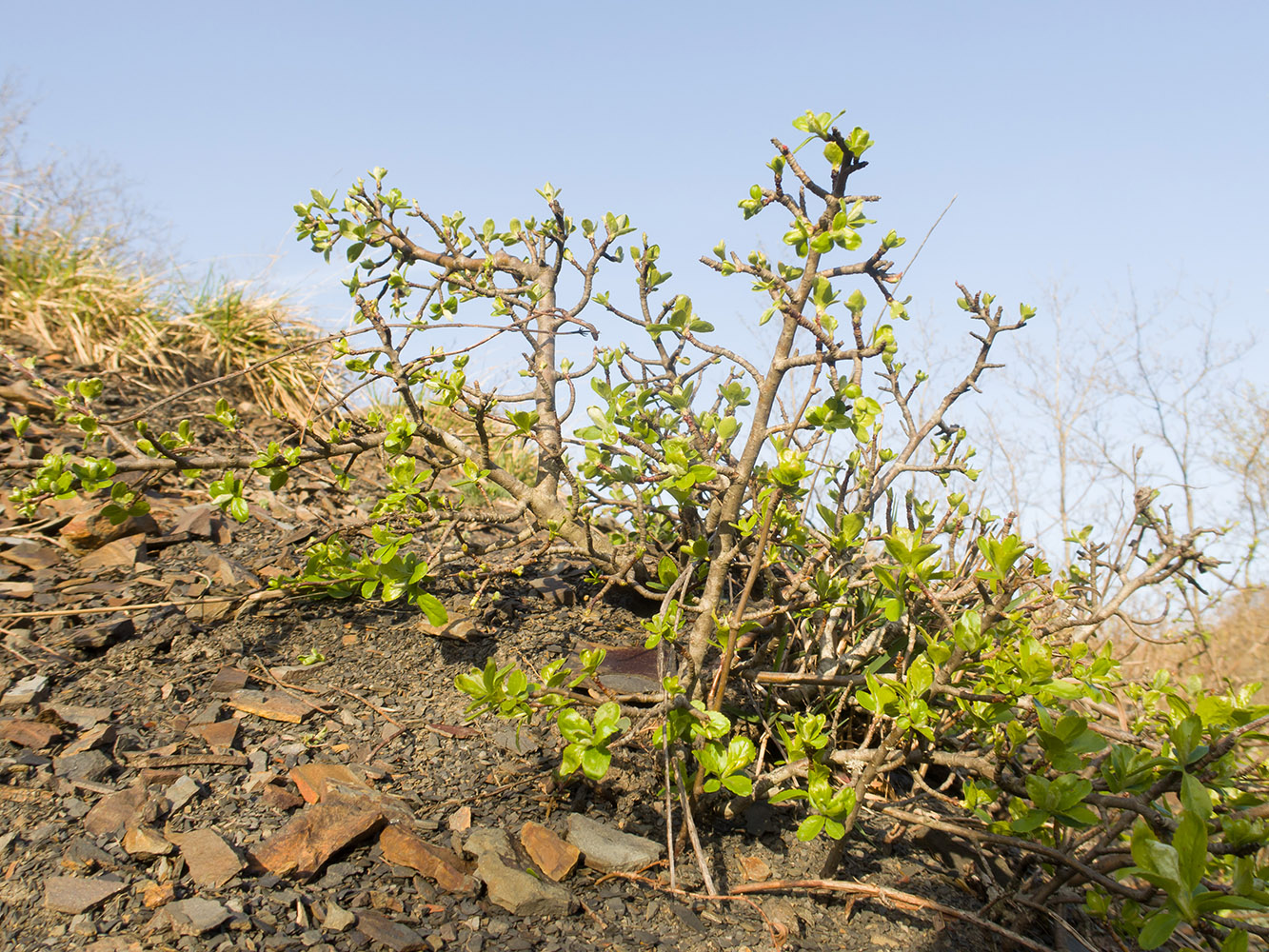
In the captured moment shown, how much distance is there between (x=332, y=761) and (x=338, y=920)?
67cm

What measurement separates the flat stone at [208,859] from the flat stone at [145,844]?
0.13 feet

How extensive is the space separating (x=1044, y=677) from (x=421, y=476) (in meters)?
1.98

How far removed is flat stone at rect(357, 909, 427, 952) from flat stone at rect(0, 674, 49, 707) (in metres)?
1.49

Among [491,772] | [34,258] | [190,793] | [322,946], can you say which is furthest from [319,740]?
[34,258]

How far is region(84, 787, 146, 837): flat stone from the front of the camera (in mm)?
1917

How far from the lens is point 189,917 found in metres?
1.64

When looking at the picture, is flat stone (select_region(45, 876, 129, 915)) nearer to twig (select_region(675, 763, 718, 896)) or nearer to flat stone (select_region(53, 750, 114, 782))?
flat stone (select_region(53, 750, 114, 782))

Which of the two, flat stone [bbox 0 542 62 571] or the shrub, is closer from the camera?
the shrub

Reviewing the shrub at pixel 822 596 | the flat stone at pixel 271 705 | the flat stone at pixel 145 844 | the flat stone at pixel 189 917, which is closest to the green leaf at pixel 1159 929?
the shrub at pixel 822 596

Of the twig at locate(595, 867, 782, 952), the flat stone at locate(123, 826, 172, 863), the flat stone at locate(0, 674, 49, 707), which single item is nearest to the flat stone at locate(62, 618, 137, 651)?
the flat stone at locate(0, 674, 49, 707)

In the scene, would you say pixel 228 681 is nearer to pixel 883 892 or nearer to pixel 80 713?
pixel 80 713

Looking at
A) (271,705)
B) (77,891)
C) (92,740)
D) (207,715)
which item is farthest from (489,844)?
(92,740)

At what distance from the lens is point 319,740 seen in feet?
7.88

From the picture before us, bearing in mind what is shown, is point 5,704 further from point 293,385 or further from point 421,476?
point 293,385
